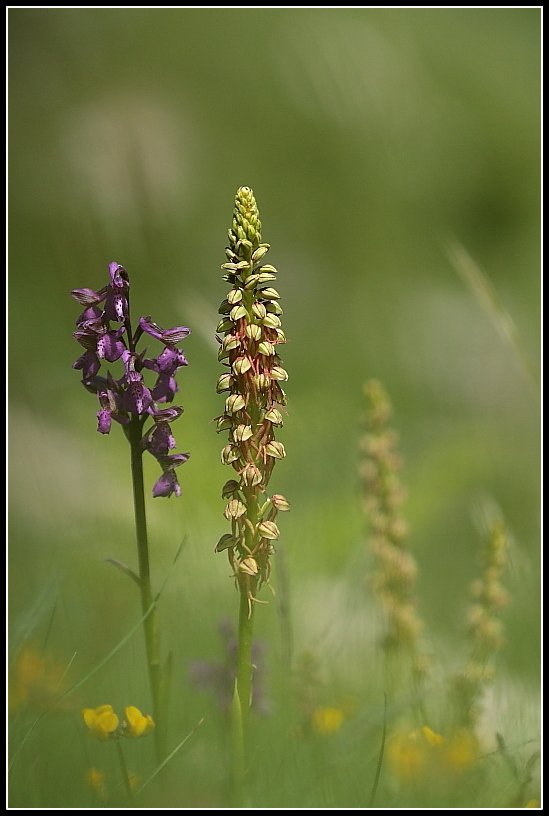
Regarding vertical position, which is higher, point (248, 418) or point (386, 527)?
point (248, 418)

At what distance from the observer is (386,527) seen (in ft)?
8.38

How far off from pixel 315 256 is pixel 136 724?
546 cm

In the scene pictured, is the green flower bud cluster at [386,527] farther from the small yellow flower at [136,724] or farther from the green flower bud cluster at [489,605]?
the small yellow flower at [136,724]

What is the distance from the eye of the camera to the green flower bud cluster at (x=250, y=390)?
4.69 feet

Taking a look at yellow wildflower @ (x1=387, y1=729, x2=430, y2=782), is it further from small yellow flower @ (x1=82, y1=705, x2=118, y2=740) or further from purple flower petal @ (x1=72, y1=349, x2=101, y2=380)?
purple flower petal @ (x1=72, y1=349, x2=101, y2=380)

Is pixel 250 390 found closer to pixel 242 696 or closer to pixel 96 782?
pixel 242 696

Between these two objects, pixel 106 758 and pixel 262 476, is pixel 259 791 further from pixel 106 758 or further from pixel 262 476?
pixel 262 476

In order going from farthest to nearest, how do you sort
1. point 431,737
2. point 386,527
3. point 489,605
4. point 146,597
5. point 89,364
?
point 386,527, point 489,605, point 431,737, point 89,364, point 146,597

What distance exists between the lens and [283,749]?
1.64 meters

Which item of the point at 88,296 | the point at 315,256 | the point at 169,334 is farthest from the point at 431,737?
the point at 315,256

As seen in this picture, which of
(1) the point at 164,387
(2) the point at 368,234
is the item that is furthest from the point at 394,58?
(1) the point at 164,387

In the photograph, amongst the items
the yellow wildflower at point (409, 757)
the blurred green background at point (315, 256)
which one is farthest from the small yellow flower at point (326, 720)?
the blurred green background at point (315, 256)

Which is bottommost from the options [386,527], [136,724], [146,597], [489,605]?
[136,724]

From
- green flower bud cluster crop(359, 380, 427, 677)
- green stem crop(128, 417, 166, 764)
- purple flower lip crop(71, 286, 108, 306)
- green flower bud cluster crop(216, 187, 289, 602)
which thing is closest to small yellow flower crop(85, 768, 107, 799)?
green stem crop(128, 417, 166, 764)
